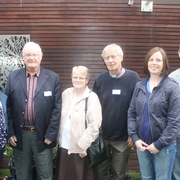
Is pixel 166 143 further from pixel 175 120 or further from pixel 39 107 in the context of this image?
pixel 39 107

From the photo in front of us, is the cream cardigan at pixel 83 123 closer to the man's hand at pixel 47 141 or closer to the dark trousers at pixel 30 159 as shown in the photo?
the man's hand at pixel 47 141

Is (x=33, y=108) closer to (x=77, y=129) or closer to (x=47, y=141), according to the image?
(x=47, y=141)

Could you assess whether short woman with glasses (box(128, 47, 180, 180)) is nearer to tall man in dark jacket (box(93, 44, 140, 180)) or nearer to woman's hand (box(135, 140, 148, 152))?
woman's hand (box(135, 140, 148, 152))

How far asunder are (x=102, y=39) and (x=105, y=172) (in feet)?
6.56

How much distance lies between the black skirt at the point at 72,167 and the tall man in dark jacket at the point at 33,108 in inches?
7.0

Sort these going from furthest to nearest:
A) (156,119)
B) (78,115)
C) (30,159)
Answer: (30,159)
(78,115)
(156,119)

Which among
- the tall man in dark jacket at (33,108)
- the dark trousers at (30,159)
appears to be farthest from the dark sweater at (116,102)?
the dark trousers at (30,159)

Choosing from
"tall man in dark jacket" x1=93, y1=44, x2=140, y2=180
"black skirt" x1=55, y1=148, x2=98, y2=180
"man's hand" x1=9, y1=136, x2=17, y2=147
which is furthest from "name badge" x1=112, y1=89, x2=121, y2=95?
"man's hand" x1=9, y1=136, x2=17, y2=147

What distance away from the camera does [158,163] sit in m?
2.39

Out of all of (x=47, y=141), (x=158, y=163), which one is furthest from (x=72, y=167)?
(x=158, y=163)

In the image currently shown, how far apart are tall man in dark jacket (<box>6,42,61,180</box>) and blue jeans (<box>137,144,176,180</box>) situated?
1.00 metres

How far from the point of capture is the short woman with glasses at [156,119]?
2274 mm

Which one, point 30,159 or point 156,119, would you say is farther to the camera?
point 30,159

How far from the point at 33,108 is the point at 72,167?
2.60 feet
